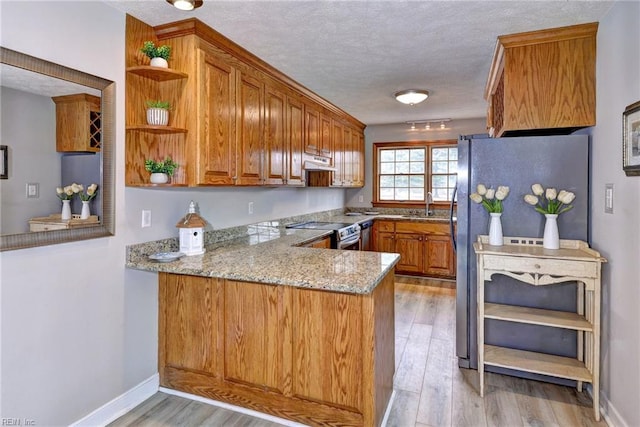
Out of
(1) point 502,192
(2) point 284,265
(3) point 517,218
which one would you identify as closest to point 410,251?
(3) point 517,218

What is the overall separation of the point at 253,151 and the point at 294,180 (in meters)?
0.80

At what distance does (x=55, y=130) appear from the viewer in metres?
1.77

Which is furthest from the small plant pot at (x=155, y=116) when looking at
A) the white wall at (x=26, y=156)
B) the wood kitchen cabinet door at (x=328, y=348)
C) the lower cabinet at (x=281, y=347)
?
the wood kitchen cabinet door at (x=328, y=348)

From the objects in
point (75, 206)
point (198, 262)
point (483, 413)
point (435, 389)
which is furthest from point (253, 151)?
point (483, 413)

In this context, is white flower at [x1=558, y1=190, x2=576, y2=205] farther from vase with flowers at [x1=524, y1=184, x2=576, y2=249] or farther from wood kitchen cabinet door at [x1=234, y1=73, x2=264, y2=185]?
wood kitchen cabinet door at [x1=234, y1=73, x2=264, y2=185]

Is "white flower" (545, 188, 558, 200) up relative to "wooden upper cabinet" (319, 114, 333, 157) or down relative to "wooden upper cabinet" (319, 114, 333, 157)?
down

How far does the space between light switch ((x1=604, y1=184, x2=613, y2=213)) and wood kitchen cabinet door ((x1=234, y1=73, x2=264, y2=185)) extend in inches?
91.9

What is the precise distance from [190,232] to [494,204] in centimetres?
213

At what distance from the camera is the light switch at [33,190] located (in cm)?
166

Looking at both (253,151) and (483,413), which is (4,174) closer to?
(253,151)

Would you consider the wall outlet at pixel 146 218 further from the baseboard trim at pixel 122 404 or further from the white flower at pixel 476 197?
the white flower at pixel 476 197

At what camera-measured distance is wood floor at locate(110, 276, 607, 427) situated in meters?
2.07

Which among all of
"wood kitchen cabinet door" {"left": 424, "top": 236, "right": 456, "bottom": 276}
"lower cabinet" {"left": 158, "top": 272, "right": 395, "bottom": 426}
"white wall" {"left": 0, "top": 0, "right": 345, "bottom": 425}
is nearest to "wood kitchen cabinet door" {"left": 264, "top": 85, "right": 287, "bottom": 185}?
"white wall" {"left": 0, "top": 0, "right": 345, "bottom": 425}

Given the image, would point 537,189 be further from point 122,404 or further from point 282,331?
point 122,404
